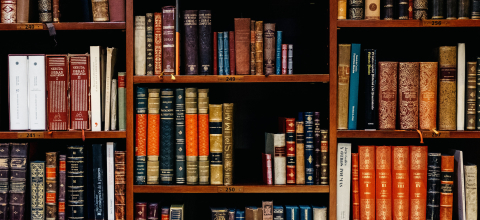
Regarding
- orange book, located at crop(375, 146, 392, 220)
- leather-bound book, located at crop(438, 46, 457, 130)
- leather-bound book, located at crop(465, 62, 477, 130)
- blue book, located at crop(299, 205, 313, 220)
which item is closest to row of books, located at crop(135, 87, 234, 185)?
blue book, located at crop(299, 205, 313, 220)

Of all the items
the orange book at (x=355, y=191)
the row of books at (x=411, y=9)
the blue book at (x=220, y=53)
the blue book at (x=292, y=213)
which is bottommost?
the blue book at (x=292, y=213)

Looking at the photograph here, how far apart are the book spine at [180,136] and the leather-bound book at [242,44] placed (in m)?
0.26

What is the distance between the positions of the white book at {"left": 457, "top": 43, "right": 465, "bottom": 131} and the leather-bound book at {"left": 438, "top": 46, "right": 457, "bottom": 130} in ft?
0.04

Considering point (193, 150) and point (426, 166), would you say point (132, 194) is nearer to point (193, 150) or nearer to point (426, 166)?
A: point (193, 150)

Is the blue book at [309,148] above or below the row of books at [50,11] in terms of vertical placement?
below

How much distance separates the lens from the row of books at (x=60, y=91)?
1411 millimetres

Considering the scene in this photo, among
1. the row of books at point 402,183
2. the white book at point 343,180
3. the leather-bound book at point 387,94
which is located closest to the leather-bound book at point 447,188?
the row of books at point 402,183

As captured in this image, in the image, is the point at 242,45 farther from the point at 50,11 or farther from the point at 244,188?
the point at 50,11

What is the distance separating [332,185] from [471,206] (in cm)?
57

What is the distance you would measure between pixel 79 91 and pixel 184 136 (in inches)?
18.3

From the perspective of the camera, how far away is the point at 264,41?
1.43 meters

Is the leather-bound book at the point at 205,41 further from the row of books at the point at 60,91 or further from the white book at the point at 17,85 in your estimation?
the white book at the point at 17,85

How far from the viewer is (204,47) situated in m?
1.43

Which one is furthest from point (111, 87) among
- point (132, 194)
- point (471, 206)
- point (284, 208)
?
point (471, 206)
